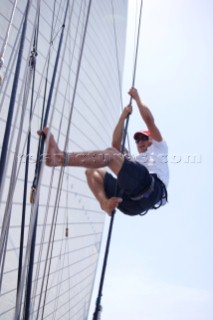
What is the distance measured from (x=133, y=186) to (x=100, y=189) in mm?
467

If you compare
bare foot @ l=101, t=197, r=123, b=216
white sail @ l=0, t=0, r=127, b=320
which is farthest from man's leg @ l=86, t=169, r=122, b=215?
white sail @ l=0, t=0, r=127, b=320

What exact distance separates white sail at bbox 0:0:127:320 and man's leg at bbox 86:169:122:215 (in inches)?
12.1

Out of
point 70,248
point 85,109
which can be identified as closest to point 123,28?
point 85,109

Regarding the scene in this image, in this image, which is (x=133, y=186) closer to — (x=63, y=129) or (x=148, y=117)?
(x=148, y=117)

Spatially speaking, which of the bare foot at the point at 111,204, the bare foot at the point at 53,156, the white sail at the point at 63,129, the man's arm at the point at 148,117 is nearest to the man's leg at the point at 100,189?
the bare foot at the point at 111,204

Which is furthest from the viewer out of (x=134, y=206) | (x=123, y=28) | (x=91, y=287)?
(x=123, y=28)

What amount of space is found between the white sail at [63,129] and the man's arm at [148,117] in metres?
0.58

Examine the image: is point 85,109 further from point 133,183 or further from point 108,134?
point 133,183

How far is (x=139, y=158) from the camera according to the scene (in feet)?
8.69

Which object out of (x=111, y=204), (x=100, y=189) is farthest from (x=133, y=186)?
(x=100, y=189)

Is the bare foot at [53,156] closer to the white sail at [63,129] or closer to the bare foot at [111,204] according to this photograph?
the white sail at [63,129]

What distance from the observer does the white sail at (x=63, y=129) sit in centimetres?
296

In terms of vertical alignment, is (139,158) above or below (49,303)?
above

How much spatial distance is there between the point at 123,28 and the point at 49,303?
8097 mm
